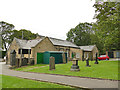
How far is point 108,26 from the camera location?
1798 cm

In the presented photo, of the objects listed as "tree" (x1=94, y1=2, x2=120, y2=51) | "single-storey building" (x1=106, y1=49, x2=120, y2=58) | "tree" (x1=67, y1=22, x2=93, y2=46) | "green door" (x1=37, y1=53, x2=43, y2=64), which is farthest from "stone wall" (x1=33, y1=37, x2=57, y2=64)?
"tree" (x1=67, y1=22, x2=93, y2=46)

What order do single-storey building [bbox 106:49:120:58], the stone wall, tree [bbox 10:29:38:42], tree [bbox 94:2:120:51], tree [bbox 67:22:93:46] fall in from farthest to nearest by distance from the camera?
tree [bbox 67:22:93:46] → tree [bbox 10:29:38:42] → single-storey building [bbox 106:49:120:58] → the stone wall → tree [bbox 94:2:120:51]

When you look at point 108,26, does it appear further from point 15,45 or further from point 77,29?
point 77,29

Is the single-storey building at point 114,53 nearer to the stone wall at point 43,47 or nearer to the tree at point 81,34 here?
the tree at point 81,34

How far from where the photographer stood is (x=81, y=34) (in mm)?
60281

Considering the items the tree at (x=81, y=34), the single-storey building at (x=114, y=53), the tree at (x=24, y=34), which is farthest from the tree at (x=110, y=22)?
the tree at (x=24, y=34)

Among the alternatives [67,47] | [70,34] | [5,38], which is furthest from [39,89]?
[70,34]

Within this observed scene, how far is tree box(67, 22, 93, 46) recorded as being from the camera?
59844 millimetres

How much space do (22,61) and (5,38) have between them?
109 ft

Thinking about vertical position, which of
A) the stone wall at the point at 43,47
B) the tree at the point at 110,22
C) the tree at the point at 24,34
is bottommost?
the stone wall at the point at 43,47

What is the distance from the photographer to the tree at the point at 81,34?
59.8 meters

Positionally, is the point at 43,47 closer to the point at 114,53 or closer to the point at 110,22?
the point at 110,22

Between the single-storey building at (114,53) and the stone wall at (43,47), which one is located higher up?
the stone wall at (43,47)

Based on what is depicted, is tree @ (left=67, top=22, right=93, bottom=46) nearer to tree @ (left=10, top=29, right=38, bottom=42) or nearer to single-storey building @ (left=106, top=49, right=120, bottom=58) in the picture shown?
single-storey building @ (left=106, top=49, right=120, bottom=58)
